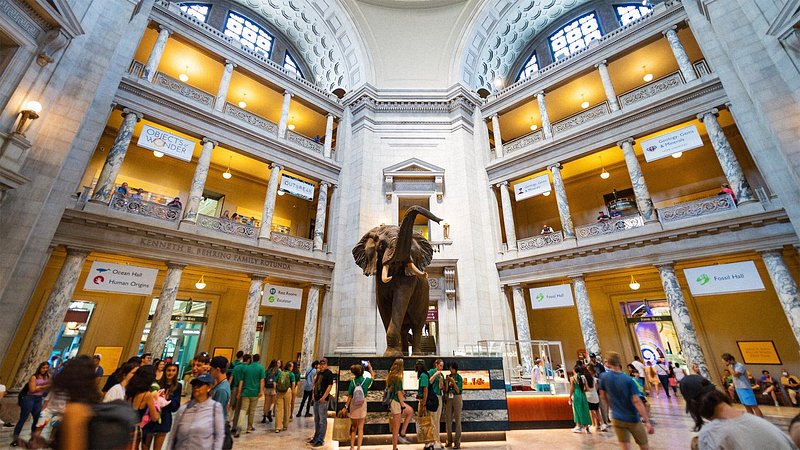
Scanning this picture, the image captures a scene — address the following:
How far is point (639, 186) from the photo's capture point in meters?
11.9

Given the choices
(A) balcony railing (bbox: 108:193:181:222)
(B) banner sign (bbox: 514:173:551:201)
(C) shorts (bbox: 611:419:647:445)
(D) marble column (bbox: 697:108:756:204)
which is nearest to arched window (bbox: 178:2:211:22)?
(A) balcony railing (bbox: 108:193:181:222)

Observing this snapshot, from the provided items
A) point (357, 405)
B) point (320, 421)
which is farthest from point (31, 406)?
point (357, 405)

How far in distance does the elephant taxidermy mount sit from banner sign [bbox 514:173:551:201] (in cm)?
894

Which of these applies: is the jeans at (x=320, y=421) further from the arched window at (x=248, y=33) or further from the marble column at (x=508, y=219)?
the arched window at (x=248, y=33)

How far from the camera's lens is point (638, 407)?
358 cm

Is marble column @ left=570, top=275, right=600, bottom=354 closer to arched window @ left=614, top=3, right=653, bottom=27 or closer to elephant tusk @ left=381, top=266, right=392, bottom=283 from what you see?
elephant tusk @ left=381, top=266, right=392, bottom=283

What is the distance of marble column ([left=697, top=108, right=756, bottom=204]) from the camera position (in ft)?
32.5

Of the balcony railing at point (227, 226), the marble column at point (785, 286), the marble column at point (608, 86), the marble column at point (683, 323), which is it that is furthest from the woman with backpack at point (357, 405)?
the marble column at point (608, 86)

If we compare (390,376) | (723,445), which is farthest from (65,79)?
(723,445)

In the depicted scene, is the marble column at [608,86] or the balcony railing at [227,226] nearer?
the balcony railing at [227,226]

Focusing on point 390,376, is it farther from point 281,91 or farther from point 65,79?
point 281,91

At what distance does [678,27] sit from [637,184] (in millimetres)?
6109

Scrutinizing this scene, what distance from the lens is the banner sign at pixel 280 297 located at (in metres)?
12.0

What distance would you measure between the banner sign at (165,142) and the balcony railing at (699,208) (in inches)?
A: 644
